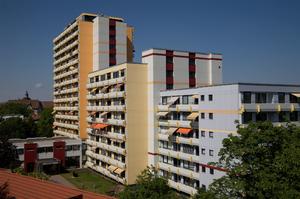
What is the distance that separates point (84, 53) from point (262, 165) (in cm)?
5812

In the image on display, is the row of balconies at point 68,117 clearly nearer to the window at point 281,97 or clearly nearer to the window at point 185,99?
the window at point 185,99

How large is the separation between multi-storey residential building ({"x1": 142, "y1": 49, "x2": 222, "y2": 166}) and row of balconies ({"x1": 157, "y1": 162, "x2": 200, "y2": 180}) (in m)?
1.96

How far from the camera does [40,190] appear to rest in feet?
92.4

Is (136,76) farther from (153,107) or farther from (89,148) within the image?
(89,148)

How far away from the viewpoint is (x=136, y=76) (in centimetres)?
5419

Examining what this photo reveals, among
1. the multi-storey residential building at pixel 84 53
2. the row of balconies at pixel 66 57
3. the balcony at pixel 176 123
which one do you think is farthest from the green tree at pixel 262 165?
the row of balconies at pixel 66 57

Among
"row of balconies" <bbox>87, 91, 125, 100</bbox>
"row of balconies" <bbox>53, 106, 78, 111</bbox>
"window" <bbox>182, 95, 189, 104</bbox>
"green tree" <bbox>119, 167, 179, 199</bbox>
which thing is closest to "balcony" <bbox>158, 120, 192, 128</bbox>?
"window" <bbox>182, 95, 189, 104</bbox>

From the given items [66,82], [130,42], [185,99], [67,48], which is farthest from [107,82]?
[67,48]

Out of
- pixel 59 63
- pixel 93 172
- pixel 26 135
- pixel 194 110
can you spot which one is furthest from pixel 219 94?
pixel 26 135

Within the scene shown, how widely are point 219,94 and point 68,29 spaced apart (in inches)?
2178

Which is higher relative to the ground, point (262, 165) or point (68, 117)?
point (68, 117)

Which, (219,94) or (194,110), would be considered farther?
(194,110)

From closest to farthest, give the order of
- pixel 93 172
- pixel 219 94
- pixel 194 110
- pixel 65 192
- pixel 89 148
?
pixel 65 192 < pixel 219 94 < pixel 194 110 < pixel 93 172 < pixel 89 148

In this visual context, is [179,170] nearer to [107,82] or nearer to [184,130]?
[184,130]
